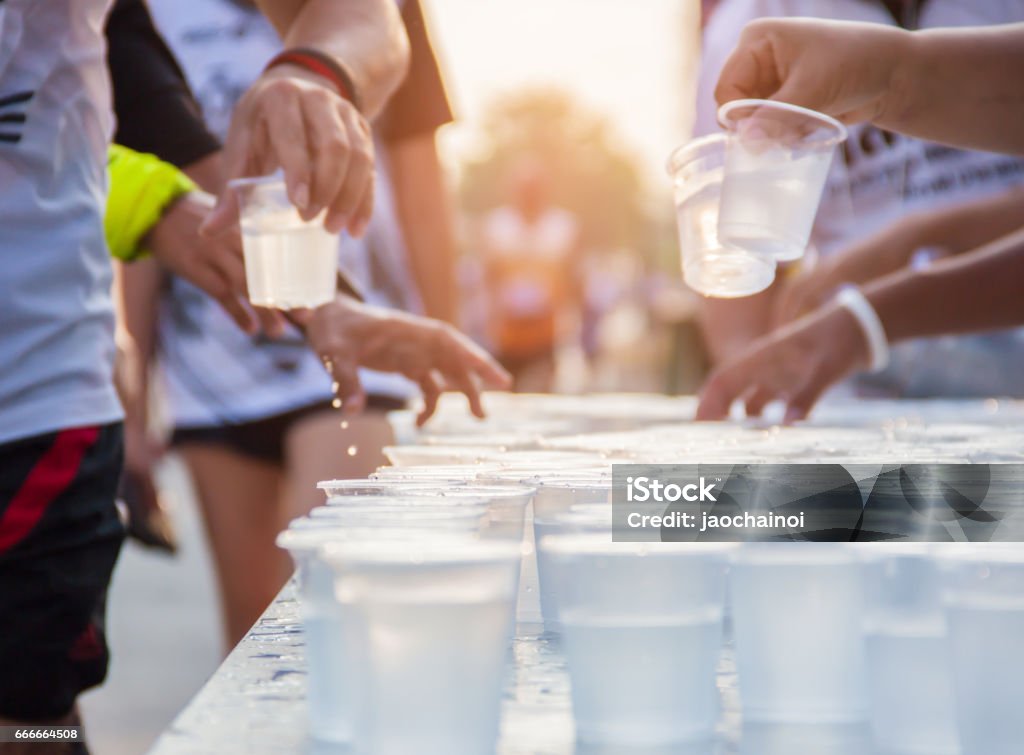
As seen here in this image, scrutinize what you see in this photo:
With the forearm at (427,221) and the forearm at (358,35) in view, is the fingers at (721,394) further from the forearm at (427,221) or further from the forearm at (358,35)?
the forearm at (427,221)

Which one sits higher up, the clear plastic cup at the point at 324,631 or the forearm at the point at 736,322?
the clear plastic cup at the point at 324,631

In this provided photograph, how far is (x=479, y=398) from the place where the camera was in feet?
7.09

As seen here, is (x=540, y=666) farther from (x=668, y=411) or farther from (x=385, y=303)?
(x=385, y=303)

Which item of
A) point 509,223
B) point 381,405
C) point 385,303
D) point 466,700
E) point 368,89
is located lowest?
point 509,223

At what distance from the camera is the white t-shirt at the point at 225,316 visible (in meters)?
2.89

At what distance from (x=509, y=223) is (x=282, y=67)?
7.31m

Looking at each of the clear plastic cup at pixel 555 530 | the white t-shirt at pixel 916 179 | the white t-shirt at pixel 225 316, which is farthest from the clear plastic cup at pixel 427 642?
the white t-shirt at pixel 916 179

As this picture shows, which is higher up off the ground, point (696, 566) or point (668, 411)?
point (696, 566)

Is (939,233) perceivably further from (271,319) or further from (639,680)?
(639,680)

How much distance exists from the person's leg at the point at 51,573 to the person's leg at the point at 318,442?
646mm

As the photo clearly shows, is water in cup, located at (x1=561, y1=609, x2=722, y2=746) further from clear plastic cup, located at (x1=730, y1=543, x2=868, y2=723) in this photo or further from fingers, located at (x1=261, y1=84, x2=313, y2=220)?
fingers, located at (x1=261, y1=84, x2=313, y2=220)

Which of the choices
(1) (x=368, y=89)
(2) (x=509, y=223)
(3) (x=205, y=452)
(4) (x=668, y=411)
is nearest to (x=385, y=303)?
(3) (x=205, y=452)

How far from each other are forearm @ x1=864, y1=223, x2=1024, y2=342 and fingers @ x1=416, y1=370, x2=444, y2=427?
0.96 metres

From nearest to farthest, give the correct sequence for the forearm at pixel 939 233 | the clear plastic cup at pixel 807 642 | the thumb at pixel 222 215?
1. the clear plastic cup at pixel 807 642
2. the thumb at pixel 222 215
3. the forearm at pixel 939 233
